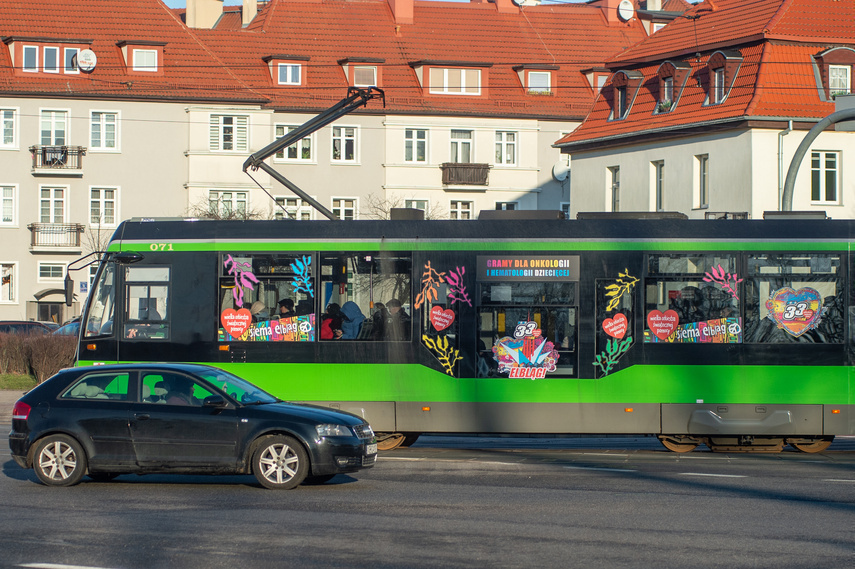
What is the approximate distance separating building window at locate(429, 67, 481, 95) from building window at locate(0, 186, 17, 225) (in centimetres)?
2017

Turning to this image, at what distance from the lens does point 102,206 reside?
53.5 m

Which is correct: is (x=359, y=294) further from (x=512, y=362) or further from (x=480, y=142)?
(x=480, y=142)

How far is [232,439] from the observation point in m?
12.1

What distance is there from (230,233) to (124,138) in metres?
38.8

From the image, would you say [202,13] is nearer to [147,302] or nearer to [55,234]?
[55,234]

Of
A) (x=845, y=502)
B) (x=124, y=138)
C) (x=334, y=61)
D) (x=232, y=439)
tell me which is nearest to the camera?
(x=845, y=502)

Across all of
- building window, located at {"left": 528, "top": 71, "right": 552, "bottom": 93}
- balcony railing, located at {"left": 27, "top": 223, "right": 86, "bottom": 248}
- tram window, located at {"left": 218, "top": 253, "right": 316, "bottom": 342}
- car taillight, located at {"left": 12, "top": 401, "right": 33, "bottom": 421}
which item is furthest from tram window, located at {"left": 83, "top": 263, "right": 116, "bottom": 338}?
building window, located at {"left": 528, "top": 71, "right": 552, "bottom": 93}

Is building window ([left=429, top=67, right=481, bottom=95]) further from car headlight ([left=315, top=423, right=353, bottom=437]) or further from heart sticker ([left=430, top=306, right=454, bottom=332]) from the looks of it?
car headlight ([left=315, top=423, right=353, bottom=437])

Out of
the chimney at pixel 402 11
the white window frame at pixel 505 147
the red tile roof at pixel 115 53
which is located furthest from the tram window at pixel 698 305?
the chimney at pixel 402 11

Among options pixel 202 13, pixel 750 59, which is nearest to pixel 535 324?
pixel 750 59

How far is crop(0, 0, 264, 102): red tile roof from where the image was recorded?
52.1 meters

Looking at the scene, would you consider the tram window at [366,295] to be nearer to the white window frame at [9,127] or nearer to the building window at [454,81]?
the white window frame at [9,127]

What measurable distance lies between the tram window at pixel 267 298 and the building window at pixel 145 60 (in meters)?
39.3

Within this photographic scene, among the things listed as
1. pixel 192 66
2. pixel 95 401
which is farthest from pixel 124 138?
pixel 95 401
